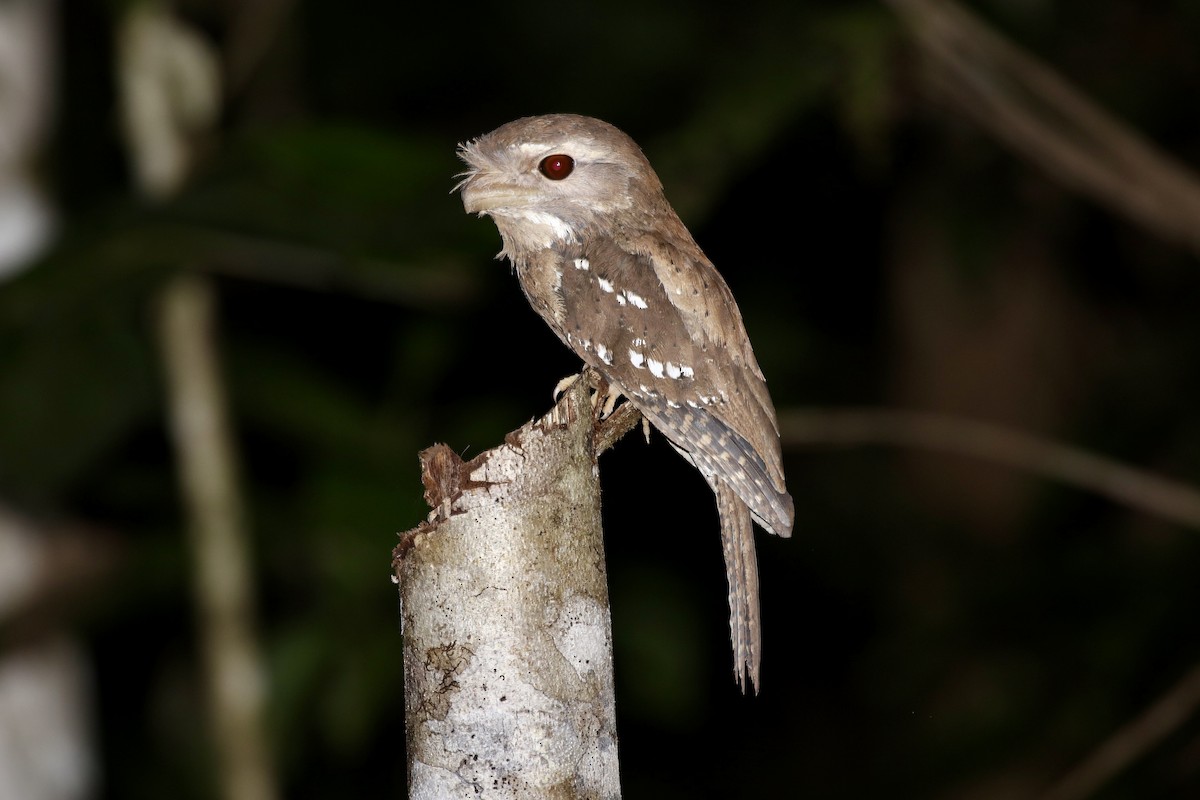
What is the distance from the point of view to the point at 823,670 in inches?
289

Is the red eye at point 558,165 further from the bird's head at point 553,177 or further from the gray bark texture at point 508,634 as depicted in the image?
the gray bark texture at point 508,634

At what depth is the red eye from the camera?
2623 millimetres

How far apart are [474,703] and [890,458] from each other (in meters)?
5.95

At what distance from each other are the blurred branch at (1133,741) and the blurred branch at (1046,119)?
Result: 4.76 feet

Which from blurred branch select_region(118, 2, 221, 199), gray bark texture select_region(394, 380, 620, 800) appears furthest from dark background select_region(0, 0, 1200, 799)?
gray bark texture select_region(394, 380, 620, 800)

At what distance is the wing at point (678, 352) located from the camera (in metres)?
2.54

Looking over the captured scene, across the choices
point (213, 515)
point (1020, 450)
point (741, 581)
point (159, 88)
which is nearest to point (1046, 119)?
point (1020, 450)

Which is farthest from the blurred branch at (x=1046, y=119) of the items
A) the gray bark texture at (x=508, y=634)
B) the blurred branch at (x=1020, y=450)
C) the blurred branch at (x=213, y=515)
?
the gray bark texture at (x=508, y=634)

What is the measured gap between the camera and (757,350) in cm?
600

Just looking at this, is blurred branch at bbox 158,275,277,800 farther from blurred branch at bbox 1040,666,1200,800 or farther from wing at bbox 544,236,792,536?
blurred branch at bbox 1040,666,1200,800

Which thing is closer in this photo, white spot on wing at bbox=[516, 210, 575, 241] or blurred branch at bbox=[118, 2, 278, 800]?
white spot on wing at bbox=[516, 210, 575, 241]

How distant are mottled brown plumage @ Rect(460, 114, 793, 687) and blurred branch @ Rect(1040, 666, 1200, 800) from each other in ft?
→ 7.82

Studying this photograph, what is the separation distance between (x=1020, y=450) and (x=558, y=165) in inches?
80.0

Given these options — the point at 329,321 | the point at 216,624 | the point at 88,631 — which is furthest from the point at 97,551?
the point at 329,321
